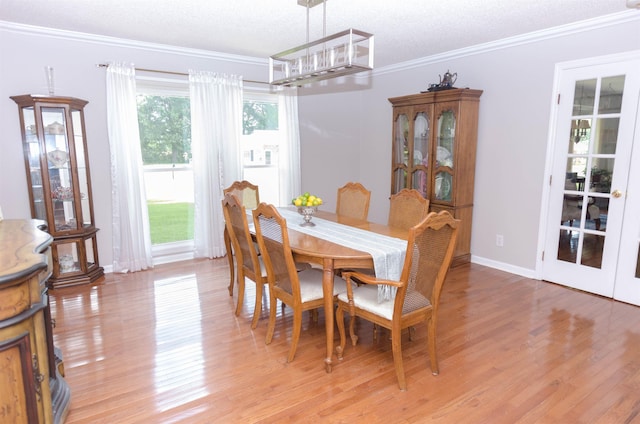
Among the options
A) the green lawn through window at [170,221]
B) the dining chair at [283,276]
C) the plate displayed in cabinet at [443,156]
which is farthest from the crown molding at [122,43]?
the dining chair at [283,276]

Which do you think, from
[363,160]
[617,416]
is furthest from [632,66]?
[363,160]

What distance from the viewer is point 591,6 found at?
10.3ft

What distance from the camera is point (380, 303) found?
7.70 feet

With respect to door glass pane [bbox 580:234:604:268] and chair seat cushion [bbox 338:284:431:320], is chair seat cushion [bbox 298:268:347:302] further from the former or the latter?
door glass pane [bbox 580:234:604:268]

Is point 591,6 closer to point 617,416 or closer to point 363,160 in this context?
point 617,416

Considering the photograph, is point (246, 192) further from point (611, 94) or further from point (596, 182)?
point (611, 94)

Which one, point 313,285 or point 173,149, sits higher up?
point 173,149

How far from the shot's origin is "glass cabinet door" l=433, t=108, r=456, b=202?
4438 millimetres

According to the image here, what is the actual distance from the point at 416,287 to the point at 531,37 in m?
3.13

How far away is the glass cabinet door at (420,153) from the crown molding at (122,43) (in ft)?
6.86

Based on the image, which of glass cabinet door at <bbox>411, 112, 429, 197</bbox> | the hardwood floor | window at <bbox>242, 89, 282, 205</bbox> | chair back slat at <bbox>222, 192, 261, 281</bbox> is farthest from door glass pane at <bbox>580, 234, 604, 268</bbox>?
window at <bbox>242, 89, 282, 205</bbox>

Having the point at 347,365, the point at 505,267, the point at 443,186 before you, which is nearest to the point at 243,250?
the point at 347,365

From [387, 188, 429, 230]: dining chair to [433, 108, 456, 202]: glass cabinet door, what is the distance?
1.40 metres

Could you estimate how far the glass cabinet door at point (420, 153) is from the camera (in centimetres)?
473
